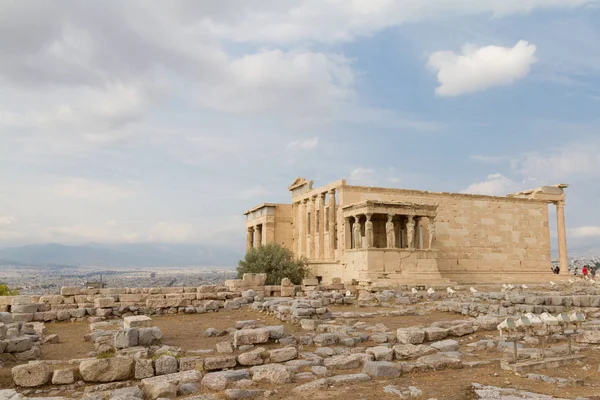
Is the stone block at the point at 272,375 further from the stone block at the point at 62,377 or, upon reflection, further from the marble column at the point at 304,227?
the marble column at the point at 304,227

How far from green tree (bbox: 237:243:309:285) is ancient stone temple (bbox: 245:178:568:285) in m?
2.14

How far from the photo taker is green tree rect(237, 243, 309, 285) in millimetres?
29281

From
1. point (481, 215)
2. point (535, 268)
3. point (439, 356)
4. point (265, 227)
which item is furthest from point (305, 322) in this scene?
point (535, 268)

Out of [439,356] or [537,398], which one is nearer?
[537,398]

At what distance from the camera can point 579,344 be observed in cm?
1008

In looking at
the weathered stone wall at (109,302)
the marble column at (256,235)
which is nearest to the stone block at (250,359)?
the weathered stone wall at (109,302)

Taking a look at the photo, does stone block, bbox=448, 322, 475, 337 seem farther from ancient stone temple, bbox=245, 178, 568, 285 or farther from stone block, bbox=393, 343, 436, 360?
ancient stone temple, bbox=245, 178, 568, 285

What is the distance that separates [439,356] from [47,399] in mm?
6070

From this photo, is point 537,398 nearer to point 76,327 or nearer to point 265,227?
point 76,327

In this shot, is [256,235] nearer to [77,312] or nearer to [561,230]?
[77,312]

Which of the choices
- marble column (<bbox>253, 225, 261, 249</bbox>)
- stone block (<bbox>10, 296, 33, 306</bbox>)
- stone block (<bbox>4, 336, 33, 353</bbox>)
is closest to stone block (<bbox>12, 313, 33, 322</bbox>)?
stone block (<bbox>10, 296, 33, 306</bbox>)

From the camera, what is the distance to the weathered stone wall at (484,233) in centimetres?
3334

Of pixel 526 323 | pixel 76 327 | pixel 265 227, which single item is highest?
pixel 265 227

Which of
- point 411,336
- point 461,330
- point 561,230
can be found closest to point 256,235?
point 561,230
